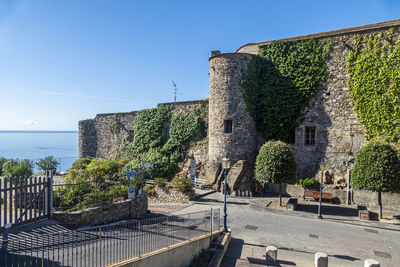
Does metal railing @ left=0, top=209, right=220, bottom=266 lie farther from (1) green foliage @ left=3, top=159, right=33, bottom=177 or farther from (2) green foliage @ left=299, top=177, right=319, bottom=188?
(1) green foliage @ left=3, top=159, right=33, bottom=177

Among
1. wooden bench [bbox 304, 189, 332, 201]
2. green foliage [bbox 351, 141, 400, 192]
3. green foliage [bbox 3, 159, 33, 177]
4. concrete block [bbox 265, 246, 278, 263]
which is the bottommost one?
concrete block [bbox 265, 246, 278, 263]

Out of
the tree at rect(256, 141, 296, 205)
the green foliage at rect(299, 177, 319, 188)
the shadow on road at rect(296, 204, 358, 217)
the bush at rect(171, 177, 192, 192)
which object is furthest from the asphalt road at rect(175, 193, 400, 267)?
the green foliage at rect(299, 177, 319, 188)

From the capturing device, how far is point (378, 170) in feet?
44.0

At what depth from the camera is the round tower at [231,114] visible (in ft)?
67.4

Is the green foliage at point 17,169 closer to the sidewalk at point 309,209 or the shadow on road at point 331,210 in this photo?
the sidewalk at point 309,209

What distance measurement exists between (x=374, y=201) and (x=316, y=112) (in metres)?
7.12

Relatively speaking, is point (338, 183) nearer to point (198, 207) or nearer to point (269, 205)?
point (269, 205)

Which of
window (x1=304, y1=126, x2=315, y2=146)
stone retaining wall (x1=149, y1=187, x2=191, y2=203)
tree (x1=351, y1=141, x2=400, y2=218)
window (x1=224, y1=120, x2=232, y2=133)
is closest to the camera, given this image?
tree (x1=351, y1=141, x2=400, y2=218)

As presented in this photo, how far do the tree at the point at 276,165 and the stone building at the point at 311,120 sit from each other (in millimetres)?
4504

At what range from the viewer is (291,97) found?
2027 cm

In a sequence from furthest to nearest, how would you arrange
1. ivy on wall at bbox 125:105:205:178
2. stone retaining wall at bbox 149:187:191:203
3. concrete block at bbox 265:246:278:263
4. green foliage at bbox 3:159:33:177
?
ivy on wall at bbox 125:105:205:178 → green foliage at bbox 3:159:33:177 → stone retaining wall at bbox 149:187:191:203 → concrete block at bbox 265:246:278:263

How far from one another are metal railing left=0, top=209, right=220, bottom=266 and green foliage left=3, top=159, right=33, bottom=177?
41.5 ft

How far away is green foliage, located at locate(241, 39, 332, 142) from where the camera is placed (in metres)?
19.5

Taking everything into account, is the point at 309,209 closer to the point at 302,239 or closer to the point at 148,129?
the point at 302,239
